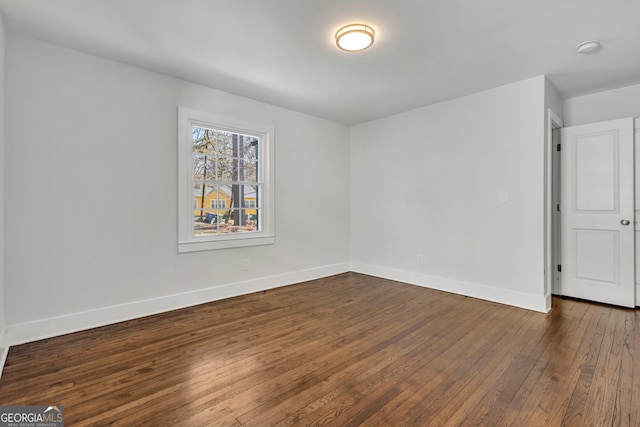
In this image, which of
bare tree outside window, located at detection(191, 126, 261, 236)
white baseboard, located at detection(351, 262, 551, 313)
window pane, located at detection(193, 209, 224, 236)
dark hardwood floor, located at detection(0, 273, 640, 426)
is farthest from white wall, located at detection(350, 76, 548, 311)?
window pane, located at detection(193, 209, 224, 236)

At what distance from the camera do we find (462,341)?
8.37ft

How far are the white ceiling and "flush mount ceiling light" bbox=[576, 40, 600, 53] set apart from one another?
4 centimetres

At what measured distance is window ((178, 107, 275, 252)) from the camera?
3.44 meters

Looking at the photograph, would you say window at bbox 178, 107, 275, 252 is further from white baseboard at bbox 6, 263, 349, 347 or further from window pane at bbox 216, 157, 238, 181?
white baseboard at bbox 6, 263, 349, 347

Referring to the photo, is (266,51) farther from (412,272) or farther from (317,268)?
(412,272)

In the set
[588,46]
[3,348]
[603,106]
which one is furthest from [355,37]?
[3,348]

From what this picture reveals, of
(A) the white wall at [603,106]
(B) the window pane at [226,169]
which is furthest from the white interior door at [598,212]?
(B) the window pane at [226,169]

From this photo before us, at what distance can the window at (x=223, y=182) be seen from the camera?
11.3ft

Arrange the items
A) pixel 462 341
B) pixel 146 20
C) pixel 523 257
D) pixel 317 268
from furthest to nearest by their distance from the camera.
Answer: pixel 317 268, pixel 523 257, pixel 462 341, pixel 146 20

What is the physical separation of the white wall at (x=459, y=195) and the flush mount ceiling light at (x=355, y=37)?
204cm

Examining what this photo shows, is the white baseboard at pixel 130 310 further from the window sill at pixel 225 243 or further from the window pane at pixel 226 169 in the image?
the window pane at pixel 226 169

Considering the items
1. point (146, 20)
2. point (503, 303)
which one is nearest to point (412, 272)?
point (503, 303)

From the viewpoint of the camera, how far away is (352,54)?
2.80 meters

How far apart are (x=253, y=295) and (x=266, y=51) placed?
2821 mm
